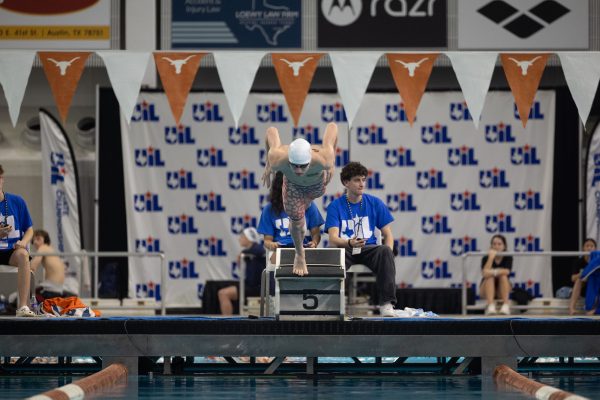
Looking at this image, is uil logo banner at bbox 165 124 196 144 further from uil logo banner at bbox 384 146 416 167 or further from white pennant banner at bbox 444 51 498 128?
white pennant banner at bbox 444 51 498 128

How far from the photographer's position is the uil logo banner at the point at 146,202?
15969 mm

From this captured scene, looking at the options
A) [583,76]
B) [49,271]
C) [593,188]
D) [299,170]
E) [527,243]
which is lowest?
[49,271]

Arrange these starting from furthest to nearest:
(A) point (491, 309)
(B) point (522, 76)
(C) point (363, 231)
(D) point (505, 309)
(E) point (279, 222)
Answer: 1. (A) point (491, 309)
2. (D) point (505, 309)
3. (B) point (522, 76)
4. (E) point (279, 222)
5. (C) point (363, 231)

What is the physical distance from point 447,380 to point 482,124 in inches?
298

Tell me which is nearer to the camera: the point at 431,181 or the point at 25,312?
the point at 25,312

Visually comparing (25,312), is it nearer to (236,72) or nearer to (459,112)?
(236,72)

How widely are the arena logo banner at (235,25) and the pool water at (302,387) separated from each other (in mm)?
7632

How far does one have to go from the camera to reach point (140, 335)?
29.6 ft

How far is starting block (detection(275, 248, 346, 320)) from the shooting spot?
29.6 feet

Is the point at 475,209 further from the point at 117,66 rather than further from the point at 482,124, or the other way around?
the point at 117,66

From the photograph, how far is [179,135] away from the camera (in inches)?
633

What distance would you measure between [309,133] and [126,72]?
4.99m

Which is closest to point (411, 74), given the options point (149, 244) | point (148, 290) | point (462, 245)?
point (462, 245)

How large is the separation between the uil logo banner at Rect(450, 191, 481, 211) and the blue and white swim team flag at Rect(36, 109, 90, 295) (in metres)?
5.42
